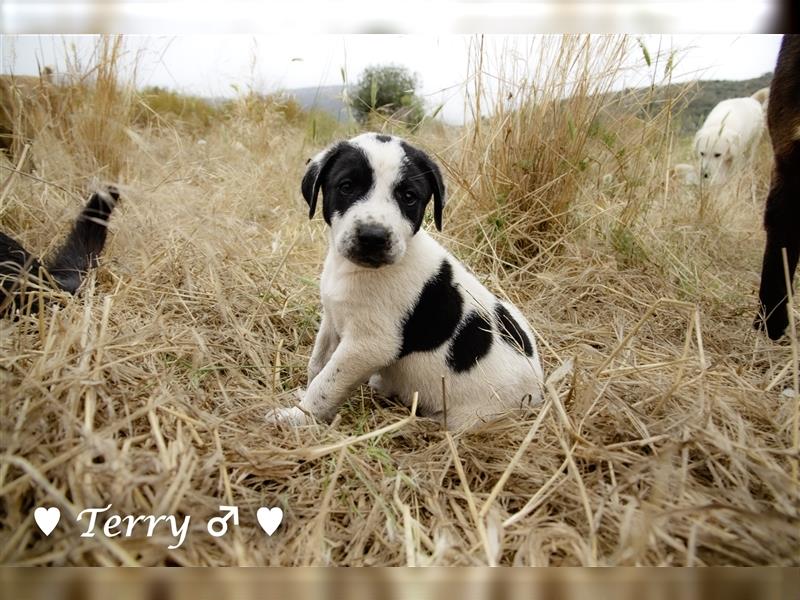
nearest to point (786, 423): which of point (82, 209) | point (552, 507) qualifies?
point (552, 507)

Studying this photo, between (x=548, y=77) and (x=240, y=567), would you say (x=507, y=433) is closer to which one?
(x=240, y=567)

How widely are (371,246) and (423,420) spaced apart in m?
0.73

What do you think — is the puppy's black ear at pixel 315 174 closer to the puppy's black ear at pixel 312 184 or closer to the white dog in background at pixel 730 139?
the puppy's black ear at pixel 312 184

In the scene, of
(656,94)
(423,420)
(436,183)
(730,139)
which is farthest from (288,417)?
(730,139)

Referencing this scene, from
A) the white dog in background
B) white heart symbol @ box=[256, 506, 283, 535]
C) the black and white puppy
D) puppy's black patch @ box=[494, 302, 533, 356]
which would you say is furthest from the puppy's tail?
the white dog in background

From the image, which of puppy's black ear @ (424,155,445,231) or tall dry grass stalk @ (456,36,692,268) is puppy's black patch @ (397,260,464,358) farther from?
tall dry grass stalk @ (456,36,692,268)

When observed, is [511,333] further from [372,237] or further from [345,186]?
[345,186]

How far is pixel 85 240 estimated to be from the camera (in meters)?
2.65

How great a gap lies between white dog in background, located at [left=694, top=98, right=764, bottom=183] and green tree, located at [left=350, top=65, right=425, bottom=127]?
2940 mm

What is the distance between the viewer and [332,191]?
A: 6.81 feet

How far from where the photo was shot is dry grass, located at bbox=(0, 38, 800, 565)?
128cm

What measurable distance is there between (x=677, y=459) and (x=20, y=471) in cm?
177

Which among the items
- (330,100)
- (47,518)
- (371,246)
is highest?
(330,100)

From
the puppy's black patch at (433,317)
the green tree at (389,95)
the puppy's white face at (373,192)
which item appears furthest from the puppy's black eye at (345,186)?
the green tree at (389,95)
